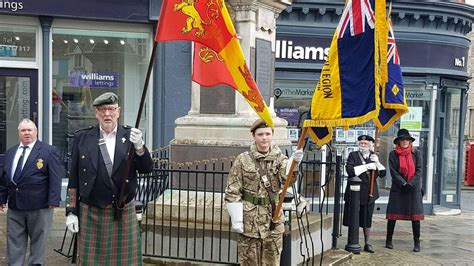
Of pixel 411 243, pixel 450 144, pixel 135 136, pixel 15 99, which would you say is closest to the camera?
pixel 135 136

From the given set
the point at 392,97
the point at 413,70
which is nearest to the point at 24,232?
the point at 392,97

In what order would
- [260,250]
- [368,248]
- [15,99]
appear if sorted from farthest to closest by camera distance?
1. [15,99]
2. [368,248]
3. [260,250]

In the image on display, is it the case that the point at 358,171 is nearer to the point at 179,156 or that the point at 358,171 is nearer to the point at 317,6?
the point at 179,156

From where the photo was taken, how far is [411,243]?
874cm

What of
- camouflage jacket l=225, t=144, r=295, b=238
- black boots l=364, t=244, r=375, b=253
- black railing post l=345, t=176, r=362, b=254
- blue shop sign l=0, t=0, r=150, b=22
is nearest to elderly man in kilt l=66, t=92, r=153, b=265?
camouflage jacket l=225, t=144, r=295, b=238

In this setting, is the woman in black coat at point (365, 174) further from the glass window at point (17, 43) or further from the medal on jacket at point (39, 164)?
the glass window at point (17, 43)

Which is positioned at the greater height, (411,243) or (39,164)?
(39,164)

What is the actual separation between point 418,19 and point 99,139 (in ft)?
31.1

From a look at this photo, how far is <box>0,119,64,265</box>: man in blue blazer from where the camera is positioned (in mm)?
5535

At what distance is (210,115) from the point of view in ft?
21.7

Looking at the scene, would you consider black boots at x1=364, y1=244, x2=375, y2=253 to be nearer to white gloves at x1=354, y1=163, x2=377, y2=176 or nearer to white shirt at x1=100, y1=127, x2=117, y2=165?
white gloves at x1=354, y1=163, x2=377, y2=176

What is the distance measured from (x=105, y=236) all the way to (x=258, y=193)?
128cm

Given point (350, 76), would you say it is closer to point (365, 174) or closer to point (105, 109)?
point (105, 109)

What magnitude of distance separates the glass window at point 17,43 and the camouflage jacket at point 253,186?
Answer: 285 inches
